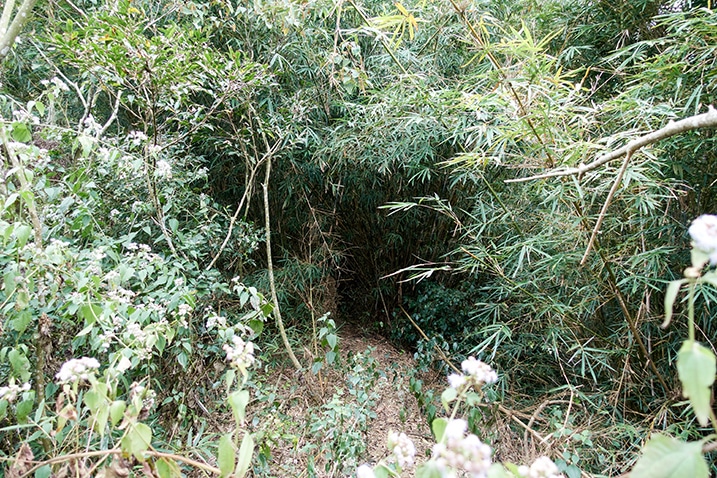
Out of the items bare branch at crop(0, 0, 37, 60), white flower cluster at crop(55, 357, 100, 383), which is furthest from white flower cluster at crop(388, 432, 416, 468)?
bare branch at crop(0, 0, 37, 60)

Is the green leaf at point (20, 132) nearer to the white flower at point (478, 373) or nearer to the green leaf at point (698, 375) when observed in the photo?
the white flower at point (478, 373)

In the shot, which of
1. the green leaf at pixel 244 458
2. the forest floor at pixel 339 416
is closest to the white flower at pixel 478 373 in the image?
the green leaf at pixel 244 458

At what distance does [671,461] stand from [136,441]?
775 mm

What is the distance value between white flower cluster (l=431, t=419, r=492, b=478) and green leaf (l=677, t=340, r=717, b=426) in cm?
21

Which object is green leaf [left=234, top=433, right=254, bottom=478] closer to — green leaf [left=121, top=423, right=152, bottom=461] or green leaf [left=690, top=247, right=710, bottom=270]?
green leaf [left=121, top=423, right=152, bottom=461]

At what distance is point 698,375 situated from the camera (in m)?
0.35

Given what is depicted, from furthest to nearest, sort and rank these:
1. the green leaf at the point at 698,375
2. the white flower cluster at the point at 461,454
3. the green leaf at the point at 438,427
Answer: the green leaf at the point at 438,427
the white flower cluster at the point at 461,454
the green leaf at the point at 698,375

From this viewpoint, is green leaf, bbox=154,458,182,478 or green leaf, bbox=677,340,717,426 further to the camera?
green leaf, bbox=154,458,182,478

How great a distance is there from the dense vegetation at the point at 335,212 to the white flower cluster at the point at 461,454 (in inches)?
13.3

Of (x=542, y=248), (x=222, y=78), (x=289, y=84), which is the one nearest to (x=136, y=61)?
(x=222, y=78)

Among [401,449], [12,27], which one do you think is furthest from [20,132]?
[401,449]

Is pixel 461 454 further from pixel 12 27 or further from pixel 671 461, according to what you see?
pixel 12 27

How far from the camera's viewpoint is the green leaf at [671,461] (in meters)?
0.36

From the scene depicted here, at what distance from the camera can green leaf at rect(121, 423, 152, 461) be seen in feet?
2.24
